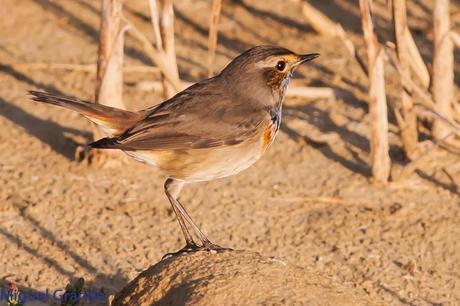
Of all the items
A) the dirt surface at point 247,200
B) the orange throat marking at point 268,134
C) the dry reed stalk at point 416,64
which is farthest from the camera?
the dry reed stalk at point 416,64

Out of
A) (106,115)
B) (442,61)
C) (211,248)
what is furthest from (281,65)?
(442,61)

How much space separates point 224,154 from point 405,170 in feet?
7.85

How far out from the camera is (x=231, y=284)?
18.4 ft

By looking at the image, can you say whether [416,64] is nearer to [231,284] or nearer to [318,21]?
[318,21]

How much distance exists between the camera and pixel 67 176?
8.59 meters

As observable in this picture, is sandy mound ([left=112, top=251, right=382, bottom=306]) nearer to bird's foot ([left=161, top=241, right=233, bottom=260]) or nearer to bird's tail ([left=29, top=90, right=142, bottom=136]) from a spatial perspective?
bird's foot ([left=161, top=241, right=233, bottom=260])

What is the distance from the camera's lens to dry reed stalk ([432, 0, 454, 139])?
28.2ft

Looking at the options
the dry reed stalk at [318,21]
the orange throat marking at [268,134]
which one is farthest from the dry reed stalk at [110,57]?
the dry reed stalk at [318,21]

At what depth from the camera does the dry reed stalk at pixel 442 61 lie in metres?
8.59

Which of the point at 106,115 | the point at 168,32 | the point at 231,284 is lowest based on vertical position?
the point at 231,284

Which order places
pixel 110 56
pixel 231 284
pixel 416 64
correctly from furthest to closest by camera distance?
pixel 416 64 → pixel 110 56 → pixel 231 284

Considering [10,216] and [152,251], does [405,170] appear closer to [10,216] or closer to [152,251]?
[152,251]

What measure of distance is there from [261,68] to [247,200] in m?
1.87

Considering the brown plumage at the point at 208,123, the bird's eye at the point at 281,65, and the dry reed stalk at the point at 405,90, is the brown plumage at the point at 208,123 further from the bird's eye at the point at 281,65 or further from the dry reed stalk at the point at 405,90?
the dry reed stalk at the point at 405,90
